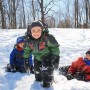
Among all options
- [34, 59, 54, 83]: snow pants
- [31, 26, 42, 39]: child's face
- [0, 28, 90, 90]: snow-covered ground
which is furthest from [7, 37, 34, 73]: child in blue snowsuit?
[31, 26, 42, 39]: child's face

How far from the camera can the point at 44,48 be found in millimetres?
4262

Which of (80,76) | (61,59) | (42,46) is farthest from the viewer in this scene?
(61,59)

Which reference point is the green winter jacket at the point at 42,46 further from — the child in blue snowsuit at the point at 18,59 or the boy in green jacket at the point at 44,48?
the child in blue snowsuit at the point at 18,59

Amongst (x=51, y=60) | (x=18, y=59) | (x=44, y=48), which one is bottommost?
(x=18, y=59)

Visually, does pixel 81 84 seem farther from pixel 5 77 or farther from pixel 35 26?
pixel 5 77

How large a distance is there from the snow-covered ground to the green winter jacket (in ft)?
1.70

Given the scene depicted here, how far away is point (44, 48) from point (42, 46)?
0.15 feet

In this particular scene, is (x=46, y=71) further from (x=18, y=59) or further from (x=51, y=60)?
(x=18, y=59)

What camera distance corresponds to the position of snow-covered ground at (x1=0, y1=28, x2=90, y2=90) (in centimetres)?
421

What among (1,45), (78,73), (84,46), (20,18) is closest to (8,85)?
(78,73)

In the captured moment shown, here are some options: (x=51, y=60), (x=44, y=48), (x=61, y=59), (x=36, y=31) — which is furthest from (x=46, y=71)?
(x=61, y=59)

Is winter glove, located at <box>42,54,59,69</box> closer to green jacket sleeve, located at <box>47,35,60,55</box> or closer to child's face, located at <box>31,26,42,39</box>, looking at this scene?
green jacket sleeve, located at <box>47,35,60,55</box>

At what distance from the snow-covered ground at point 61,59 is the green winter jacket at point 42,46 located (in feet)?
1.70

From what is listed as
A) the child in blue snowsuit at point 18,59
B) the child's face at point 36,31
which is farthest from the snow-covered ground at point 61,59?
the child's face at point 36,31
